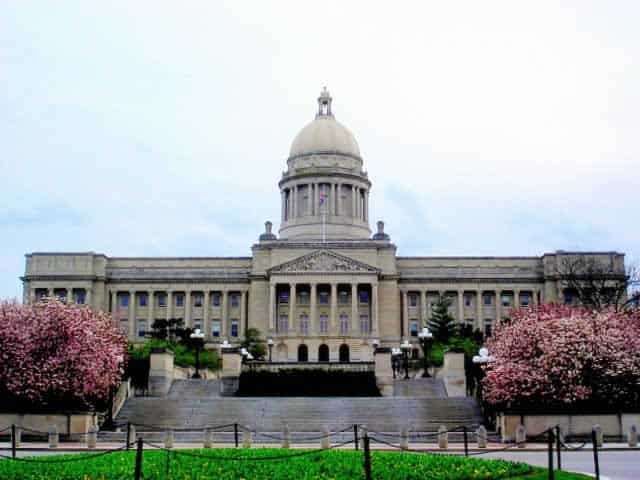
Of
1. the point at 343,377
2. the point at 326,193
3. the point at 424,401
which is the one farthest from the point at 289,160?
the point at 424,401

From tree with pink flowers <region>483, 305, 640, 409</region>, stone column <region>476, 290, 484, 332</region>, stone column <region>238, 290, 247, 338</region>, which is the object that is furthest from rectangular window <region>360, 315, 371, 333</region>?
tree with pink flowers <region>483, 305, 640, 409</region>

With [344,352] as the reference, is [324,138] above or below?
above

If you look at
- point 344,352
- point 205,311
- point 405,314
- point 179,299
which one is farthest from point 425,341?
point 179,299

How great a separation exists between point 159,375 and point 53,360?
43.5ft

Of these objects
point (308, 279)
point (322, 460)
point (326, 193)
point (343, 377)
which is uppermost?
point (326, 193)

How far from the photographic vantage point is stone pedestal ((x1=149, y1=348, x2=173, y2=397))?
187ft

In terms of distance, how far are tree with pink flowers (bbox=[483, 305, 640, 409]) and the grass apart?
1988 centimetres

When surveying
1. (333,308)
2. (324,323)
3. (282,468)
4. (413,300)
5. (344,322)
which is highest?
(413,300)

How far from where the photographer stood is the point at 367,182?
422 ft

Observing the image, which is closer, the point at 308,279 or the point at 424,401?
the point at 424,401

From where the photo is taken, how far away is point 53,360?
146ft

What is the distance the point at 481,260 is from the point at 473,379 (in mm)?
60985

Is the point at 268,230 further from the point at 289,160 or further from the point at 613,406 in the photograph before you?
the point at 613,406

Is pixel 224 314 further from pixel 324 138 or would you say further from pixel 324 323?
pixel 324 138
